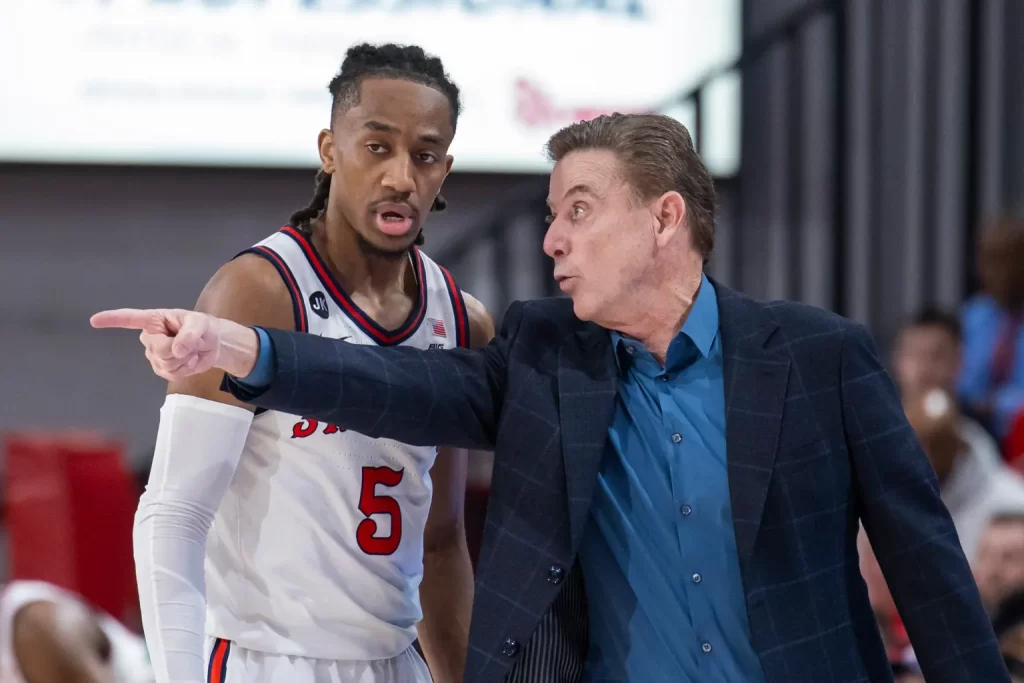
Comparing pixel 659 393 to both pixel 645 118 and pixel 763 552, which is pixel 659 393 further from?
pixel 645 118

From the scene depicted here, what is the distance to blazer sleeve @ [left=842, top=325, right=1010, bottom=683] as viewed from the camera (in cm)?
216

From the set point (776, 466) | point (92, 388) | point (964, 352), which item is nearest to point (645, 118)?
point (776, 466)

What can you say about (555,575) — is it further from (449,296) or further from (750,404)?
(449,296)

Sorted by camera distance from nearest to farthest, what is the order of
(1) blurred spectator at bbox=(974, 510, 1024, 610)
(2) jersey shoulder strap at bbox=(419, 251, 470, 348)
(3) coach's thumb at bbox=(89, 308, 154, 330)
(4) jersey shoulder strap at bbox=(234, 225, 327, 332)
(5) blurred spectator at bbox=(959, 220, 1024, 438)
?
(3) coach's thumb at bbox=(89, 308, 154, 330), (4) jersey shoulder strap at bbox=(234, 225, 327, 332), (2) jersey shoulder strap at bbox=(419, 251, 470, 348), (1) blurred spectator at bbox=(974, 510, 1024, 610), (5) blurred spectator at bbox=(959, 220, 1024, 438)

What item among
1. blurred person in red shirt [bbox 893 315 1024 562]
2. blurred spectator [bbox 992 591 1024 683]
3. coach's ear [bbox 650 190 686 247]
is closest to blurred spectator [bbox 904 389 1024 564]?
blurred person in red shirt [bbox 893 315 1024 562]

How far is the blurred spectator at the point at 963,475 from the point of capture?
4.92 m

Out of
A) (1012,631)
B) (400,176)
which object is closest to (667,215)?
(400,176)

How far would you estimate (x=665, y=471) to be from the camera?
2207 millimetres

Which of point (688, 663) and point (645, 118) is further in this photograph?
point (645, 118)

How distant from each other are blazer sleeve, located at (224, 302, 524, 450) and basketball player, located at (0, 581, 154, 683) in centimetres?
193

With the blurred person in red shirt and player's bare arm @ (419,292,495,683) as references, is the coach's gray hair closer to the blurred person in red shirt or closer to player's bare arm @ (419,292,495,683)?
player's bare arm @ (419,292,495,683)

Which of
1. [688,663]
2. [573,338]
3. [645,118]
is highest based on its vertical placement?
[645,118]

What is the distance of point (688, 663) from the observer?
214 centimetres

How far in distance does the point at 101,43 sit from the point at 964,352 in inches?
170
